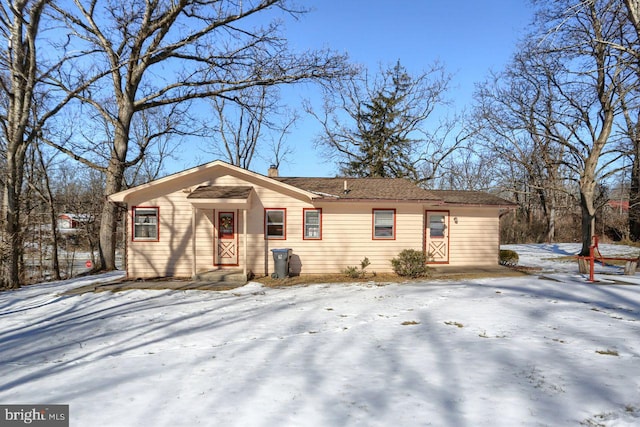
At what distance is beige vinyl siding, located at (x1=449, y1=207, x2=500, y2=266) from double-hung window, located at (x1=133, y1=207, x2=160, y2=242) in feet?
37.7

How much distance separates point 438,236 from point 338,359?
1035cm

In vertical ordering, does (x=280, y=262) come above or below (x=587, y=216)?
below

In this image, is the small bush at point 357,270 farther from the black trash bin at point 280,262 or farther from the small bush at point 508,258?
the small bush at point 508,258

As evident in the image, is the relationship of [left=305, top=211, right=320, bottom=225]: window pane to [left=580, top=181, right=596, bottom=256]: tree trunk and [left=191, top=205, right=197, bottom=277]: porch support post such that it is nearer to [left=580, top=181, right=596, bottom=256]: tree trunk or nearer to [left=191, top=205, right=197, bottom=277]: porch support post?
[left=191, top=205, right=197, bottom=277]: porch support post

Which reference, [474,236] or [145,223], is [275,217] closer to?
[145,223]

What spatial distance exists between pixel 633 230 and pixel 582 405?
98.3ft

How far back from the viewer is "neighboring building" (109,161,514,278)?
12.3 meters

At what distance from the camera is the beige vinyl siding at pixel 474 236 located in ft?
46.4

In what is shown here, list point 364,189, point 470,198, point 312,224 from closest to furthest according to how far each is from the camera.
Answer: point 312,224
point 364,189
point 470,198

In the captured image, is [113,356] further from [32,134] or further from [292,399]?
[32,134]

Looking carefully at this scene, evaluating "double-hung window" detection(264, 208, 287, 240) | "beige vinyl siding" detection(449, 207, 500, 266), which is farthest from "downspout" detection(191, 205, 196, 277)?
"beige vinyl siding" detection(449, 207, 500, 266)

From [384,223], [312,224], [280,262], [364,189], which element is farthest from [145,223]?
[384,223]

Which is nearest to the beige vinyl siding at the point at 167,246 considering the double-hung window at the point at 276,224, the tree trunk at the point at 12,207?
the double-hung window at the point at 276,224

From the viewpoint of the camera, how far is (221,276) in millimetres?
11852
